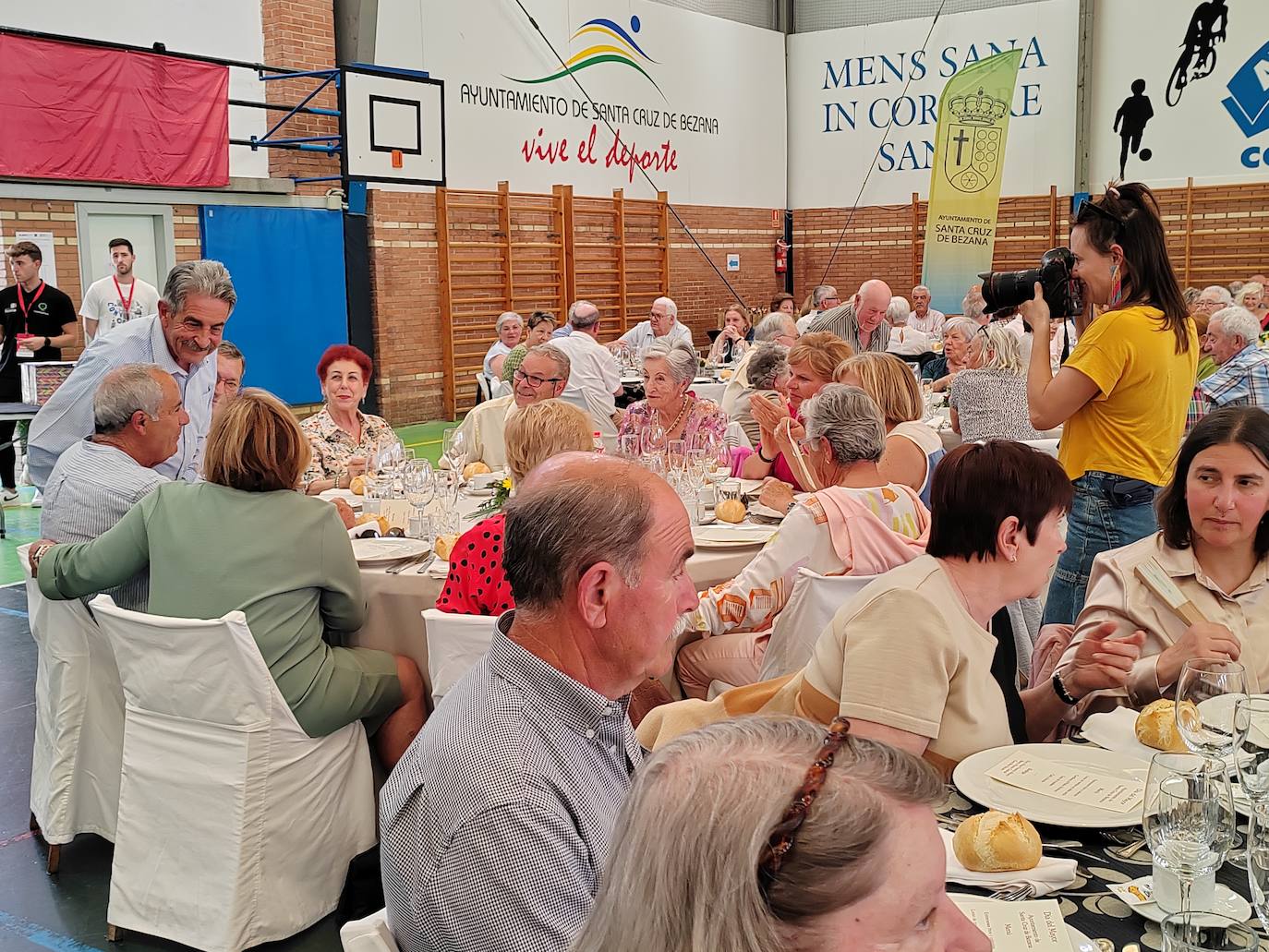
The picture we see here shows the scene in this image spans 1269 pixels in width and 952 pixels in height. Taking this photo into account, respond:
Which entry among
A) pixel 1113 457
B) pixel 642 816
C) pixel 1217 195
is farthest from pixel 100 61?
pixel 1217 195

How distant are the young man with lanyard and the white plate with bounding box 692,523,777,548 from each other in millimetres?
7113

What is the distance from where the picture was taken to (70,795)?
354 cm

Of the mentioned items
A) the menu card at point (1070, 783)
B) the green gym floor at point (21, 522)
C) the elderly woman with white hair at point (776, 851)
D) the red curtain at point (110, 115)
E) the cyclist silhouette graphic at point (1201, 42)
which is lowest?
the green gym floor at point (21, 522)

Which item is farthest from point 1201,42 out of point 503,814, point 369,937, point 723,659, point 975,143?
point 369,937

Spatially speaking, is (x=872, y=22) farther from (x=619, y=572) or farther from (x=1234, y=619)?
(x=619, y=572)

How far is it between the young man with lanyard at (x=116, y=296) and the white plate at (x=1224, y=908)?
943 centimetres

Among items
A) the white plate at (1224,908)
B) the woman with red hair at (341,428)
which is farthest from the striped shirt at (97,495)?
the white plate at (1224,908)

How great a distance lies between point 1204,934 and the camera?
1.40m

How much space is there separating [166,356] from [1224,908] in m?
3.82

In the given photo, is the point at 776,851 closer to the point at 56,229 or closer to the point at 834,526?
the point at 834,526

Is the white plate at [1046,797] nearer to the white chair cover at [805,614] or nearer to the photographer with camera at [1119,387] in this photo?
the white chair cover at [805,614]

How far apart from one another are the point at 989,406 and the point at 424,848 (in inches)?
193

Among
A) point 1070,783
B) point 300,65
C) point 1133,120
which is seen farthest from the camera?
point 1133,120

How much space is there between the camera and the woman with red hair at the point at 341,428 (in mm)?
5117
